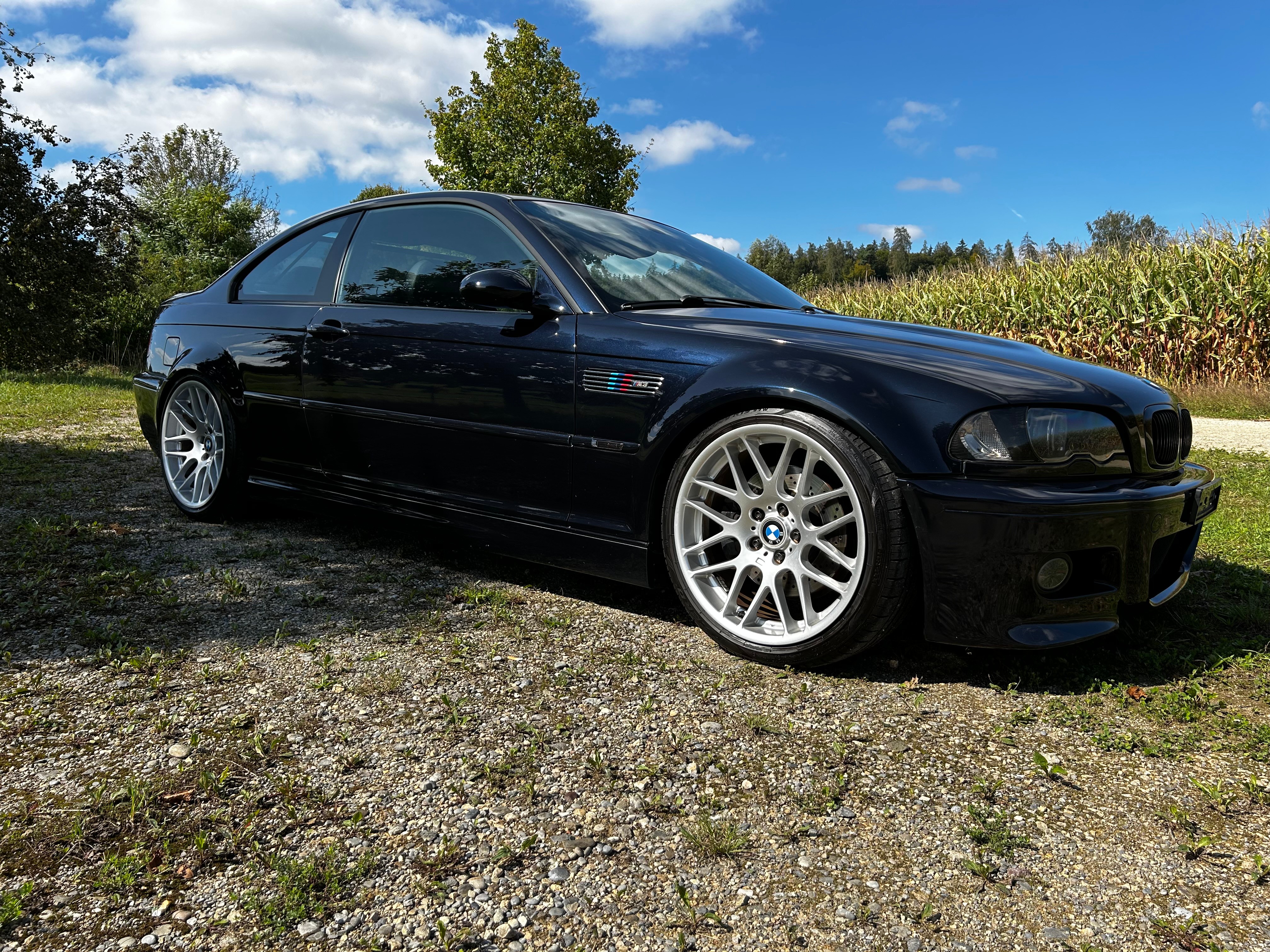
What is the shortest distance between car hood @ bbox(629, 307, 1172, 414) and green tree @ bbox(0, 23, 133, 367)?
15.4 metres

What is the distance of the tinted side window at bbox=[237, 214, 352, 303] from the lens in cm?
430

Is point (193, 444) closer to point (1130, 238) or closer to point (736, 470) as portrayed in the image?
point (736, 470)

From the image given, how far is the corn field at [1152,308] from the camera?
40.2 feet

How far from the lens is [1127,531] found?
272 cm

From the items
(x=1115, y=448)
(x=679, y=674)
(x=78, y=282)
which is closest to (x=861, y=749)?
(x=679, y=674)

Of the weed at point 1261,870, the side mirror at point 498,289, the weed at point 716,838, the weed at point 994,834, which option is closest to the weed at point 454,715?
the weed at point 716,838

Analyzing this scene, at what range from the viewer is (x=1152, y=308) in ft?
42.3

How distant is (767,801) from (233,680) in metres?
1.65

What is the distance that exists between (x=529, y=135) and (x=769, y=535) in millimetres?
28081

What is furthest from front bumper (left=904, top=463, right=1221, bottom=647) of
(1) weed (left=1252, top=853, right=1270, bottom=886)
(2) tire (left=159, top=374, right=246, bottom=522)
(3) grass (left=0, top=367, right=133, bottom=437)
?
(3) grass (left=0, top=367, right=133, bottom=437)

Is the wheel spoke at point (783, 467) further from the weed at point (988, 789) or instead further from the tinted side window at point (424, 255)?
the tinted side window at point (424, 255)

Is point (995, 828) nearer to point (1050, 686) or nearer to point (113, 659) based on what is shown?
point (1050, 686)

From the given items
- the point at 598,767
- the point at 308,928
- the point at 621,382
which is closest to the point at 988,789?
the point at 598,767

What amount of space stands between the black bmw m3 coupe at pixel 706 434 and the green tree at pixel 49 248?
13272mm
